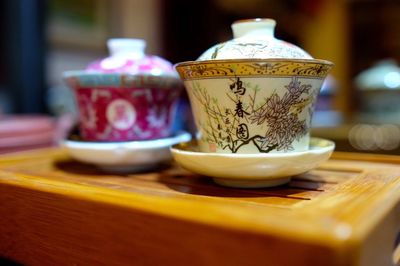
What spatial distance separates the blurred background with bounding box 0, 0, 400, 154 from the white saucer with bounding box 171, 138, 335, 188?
0.59m

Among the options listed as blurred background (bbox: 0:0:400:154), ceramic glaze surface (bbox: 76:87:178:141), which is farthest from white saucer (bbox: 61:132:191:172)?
blurred background (bbox: 0:0:400:154)

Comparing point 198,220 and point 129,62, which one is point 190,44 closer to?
point 129,62

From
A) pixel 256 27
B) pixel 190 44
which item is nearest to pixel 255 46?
pixel 256 27

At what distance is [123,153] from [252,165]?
225 millimetres

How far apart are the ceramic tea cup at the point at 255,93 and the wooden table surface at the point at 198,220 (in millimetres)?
63

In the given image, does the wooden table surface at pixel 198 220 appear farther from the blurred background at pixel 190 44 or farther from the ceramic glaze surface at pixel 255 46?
the blurred background at pixel 190 44

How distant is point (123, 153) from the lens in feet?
1.98

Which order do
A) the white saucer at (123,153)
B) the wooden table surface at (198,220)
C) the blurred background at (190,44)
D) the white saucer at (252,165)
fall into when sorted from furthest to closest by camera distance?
the blurred background at (190,44) → the white saucer at (123,153) → the white saucer at (252,165) → the wooden table surface at (198,220)

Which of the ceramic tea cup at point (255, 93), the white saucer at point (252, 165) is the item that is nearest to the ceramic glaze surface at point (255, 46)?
the ceramic tea cup at point (255, 93)

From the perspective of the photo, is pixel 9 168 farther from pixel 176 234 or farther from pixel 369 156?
pixel 369 156

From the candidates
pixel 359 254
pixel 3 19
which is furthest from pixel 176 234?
pixel 3 19

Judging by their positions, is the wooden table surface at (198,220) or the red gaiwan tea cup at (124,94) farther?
the red gaiwan tea cup at (124,94)

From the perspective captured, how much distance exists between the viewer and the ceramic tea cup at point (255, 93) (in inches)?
18.1

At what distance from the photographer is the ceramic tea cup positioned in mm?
461
